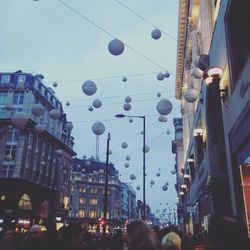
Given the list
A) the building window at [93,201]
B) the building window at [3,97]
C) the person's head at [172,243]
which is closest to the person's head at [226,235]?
the person's head at [172,243]

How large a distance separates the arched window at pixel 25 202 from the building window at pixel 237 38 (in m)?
42.7

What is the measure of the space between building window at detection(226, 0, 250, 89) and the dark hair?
705 cm

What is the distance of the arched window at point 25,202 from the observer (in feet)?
153

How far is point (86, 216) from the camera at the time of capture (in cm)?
11250

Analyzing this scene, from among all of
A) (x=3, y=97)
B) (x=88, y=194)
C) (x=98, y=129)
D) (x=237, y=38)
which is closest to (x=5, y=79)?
(x=3, y=97)

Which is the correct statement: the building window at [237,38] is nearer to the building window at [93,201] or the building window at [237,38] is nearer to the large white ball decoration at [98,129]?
the large white ball decoration at [98,129]

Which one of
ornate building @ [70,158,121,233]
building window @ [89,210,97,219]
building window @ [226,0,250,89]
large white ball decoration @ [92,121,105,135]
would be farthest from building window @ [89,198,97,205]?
building window @ [226,0,250,89]

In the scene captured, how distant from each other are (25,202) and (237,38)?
44.1 meters

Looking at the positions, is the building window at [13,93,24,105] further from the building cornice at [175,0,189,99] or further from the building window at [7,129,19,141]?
the building cornice at [175,0,189,99]

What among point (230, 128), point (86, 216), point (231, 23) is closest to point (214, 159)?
point (230, 128)

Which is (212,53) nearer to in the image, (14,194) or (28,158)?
(14,194)

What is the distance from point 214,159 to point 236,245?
1129 cm

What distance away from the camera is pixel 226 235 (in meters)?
2.24

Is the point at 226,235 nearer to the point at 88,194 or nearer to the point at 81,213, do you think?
the point at 81,213
